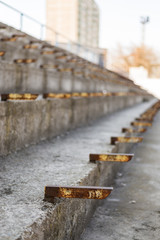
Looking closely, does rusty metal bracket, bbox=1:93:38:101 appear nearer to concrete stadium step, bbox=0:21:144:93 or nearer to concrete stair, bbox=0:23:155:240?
concrete stair, bbox=0:23:155:240

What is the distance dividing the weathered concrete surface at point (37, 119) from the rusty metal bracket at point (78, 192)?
4.73ft

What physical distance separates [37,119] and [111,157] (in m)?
1.61

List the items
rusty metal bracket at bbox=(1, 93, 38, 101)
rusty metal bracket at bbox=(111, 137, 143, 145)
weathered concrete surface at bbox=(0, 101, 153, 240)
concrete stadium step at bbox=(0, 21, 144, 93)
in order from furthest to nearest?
concrete stadium step at bbox=(0, 21, 144, 93), rusty metal bracket at bbox=(111, 137, 143, 145), rusty metal bracket at bbox=(1, 93, 38, 101), weathered concrete surface at bbox=(0, 101, 153, 240)

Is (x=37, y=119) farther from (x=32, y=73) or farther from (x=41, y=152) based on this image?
(x=32, y=73)

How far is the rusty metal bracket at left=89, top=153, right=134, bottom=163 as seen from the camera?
10.8 feet

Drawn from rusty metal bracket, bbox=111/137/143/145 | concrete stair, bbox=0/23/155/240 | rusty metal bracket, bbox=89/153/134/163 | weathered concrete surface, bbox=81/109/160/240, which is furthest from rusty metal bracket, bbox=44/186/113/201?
rusty metal bracket, bbox=111/137/143/145

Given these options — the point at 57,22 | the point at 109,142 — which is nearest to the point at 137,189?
the point at 109,142

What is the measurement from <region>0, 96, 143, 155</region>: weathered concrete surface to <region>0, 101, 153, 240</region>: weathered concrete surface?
0.17 meters

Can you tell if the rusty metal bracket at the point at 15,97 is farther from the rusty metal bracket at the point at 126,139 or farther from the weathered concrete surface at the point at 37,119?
the rusty metal bracket at the point at 126,139

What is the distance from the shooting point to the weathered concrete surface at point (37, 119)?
3.74 m

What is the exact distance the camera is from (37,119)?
4.65 m

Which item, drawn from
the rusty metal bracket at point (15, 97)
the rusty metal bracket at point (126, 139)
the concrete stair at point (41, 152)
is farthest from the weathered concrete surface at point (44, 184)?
the rusty metal bracket at point (15, 97)

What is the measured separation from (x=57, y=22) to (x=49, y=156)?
7947 cm

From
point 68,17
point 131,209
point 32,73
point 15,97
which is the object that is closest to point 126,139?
point 131,209
